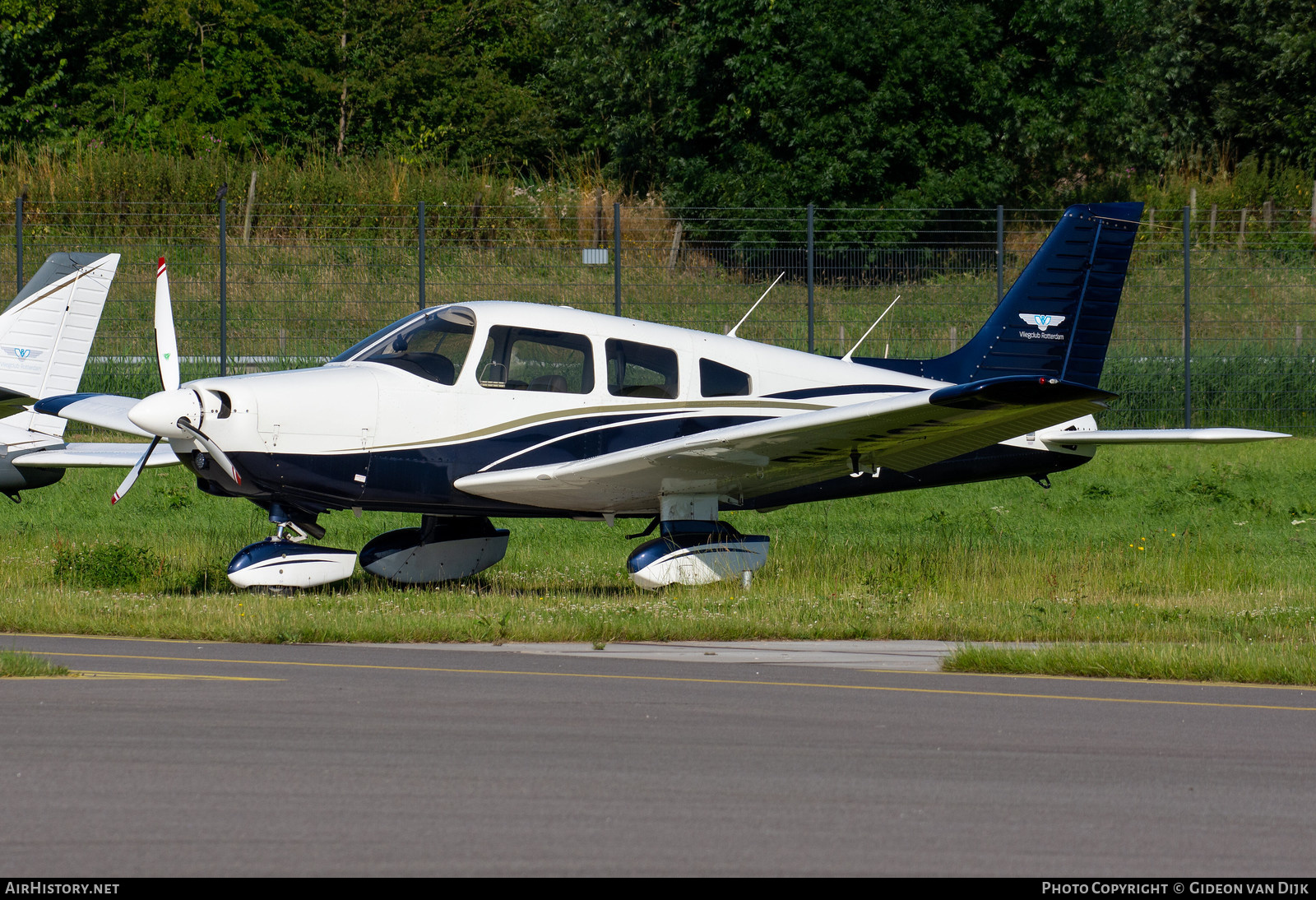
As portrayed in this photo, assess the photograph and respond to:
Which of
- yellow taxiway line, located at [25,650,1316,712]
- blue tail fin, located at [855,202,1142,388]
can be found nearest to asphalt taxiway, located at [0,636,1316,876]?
yellow taxiway line, located at [25,650,1316,712]

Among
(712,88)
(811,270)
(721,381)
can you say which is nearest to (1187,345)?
(811,270)

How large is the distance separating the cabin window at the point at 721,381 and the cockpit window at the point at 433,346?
1.84 m

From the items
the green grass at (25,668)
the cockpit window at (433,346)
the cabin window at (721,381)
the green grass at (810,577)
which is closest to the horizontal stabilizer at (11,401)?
the green grass at (810,577)

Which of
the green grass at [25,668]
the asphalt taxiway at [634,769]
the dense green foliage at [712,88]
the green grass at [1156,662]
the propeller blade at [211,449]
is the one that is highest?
the dense green foliage at [712,88]

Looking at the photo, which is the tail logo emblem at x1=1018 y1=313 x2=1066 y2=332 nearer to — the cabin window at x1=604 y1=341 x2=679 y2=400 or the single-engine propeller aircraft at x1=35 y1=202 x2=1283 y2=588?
the single-engine propeller aircraft at x1=35 y1=202 x2=1283 y2=588

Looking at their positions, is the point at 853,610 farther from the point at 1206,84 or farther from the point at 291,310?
the point at 1206,84

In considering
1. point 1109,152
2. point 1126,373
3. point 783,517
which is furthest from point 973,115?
point 783,517

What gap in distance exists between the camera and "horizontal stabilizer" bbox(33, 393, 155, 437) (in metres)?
11.4

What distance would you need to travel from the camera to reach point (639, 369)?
1105 cm

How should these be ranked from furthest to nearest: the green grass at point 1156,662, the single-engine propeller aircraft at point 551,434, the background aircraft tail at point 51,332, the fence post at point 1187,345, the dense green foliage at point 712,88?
the dense green foliage at point 712,88, the fence post at point 1187,345, the background aircraft tail at point 51,332, the single-engine propeller aircraft at point 551,434, the green grass at point 1156,662

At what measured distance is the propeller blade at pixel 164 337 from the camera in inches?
420

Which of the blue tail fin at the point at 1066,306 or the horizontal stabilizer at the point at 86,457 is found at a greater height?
the blue tail fin at the point at 1066,306

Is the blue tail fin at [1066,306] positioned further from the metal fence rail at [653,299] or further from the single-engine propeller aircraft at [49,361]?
the metal fence rail at [653,299]

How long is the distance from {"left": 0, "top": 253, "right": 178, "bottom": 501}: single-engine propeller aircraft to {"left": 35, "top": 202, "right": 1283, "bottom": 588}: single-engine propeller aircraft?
573mm
